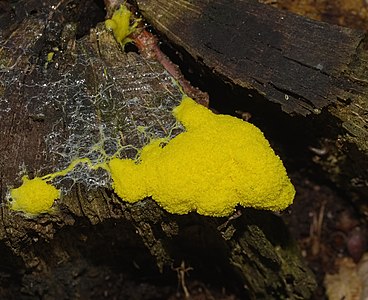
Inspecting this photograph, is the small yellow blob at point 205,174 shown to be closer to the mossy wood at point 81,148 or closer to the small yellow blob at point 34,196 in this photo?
the mossy wood at point 81,148

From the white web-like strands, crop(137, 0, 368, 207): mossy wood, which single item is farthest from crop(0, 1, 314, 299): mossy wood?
→ crop(137, 0, 368, 207): mossy wood

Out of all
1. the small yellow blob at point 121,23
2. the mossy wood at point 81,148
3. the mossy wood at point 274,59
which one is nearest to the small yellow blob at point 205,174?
the mossy wood at point 81,148

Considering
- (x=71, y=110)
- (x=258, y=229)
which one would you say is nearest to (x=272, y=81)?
(x=258, y=229)

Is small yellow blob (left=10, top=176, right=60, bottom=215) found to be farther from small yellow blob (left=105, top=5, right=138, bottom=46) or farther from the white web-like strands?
small yellow blob (left=105, top=5, right=138, bottom=46)

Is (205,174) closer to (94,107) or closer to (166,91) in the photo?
(166,91)

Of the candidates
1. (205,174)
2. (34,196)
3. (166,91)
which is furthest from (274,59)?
(34,196)

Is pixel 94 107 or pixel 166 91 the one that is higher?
pixel 166 91
